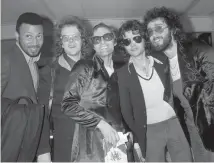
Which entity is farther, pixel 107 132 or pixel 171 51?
pixel 171 51

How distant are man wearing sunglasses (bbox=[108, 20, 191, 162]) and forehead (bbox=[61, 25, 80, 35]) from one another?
32 cm

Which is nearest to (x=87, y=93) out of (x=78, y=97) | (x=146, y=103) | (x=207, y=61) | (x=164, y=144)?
(x=78, y=97)

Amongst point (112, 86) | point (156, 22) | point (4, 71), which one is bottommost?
point (112, 86)

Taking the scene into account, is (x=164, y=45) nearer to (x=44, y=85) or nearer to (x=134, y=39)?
(x=134, y=39)

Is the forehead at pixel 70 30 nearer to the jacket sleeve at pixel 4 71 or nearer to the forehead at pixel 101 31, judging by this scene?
the forehead at pixel 101 31

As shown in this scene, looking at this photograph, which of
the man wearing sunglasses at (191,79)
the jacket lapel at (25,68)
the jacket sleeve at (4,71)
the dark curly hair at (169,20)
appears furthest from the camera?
the dark curly hair at (169,20)

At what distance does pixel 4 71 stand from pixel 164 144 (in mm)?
1149

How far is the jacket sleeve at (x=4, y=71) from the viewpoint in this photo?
1302 millimetres

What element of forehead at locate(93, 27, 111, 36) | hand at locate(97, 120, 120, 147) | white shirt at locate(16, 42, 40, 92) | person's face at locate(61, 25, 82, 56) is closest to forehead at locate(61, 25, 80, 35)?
person's face at locate(61, 25, 82, 56)

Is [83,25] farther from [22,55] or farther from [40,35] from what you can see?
[22,55]

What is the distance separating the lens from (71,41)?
1491mm

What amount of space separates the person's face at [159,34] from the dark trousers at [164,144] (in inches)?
21.8

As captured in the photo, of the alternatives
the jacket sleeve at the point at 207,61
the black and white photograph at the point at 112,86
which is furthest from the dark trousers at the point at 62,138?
the jacket sleeve at the point at 207,61

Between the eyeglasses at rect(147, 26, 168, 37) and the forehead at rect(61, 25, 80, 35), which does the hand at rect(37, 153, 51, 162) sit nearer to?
the forehead at rect(61, 25, 80, 35)
